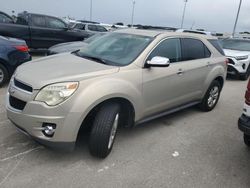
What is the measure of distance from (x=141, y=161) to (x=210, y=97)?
2.81m

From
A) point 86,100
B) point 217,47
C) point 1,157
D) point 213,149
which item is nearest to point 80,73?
point 86,100

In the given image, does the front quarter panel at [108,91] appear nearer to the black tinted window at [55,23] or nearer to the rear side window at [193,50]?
the rear side window at [193,50]

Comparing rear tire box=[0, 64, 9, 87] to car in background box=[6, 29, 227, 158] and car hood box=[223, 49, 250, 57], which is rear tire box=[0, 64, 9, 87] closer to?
car in background box=[6, 29, 227, 158]

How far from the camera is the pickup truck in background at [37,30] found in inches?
408

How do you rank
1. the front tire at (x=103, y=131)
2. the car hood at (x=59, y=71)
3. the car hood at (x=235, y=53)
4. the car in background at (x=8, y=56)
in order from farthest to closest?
the car hood at (x=235, y=53) < the car in background at (x=8, y=56) < the front tire at (x=103, y=131) < the car hood at (x=59, y=71)

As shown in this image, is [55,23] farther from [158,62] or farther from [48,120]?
[48,120]

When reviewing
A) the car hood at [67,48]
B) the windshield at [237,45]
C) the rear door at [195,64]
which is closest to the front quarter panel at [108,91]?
the rear door at [195,64]

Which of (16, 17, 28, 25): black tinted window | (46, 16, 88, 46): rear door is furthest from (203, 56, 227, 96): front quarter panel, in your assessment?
(16, 17, 28, 25): black tinted window

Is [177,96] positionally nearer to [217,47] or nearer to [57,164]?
[217,47]

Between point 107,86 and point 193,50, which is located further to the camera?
point 193,50

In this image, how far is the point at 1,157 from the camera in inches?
130

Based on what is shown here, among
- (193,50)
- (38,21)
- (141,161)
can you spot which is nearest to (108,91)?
(141,161)

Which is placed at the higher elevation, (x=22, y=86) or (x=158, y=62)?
(x=158, y=62)

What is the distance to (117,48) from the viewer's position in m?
4.12
